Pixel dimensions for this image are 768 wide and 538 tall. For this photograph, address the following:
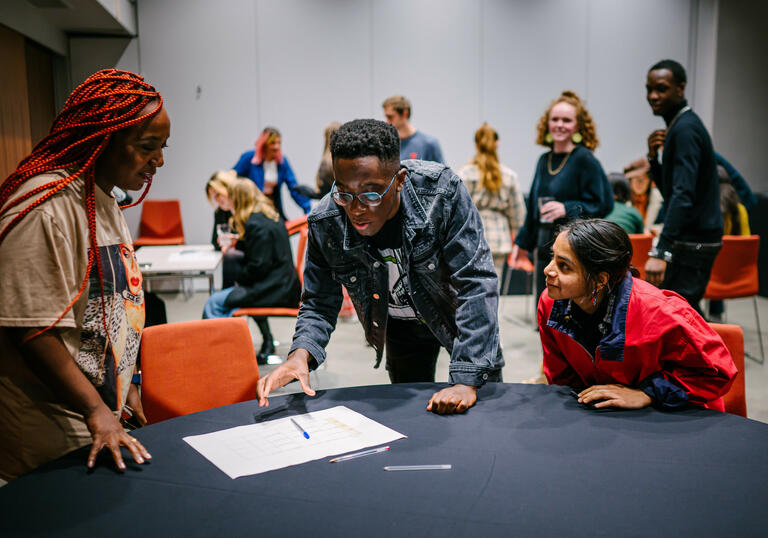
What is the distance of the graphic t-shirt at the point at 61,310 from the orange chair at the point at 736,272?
4.07 m

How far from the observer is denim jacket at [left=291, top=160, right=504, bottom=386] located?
1.72 metres

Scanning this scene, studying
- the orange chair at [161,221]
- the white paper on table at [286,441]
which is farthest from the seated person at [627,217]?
the orange chair at [161,221]

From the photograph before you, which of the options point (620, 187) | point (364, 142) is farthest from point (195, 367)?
point (620, 187)

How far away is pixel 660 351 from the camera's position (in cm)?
164

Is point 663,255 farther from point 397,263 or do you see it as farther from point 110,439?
Result: point 110,439

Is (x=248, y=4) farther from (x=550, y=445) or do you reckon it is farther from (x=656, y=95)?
(x=550, y=445)

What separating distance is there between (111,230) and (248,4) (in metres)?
6.34

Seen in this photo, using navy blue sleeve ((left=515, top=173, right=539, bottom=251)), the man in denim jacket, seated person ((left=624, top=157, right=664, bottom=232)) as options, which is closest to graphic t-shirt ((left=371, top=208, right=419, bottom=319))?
the man in denim jacket

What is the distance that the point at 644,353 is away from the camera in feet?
5.36

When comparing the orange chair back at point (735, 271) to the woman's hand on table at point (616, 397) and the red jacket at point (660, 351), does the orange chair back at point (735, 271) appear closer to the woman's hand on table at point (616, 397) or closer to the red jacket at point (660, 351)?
the red jacket at point (660, 351)

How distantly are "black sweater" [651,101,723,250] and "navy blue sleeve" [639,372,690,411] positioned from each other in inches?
71.3

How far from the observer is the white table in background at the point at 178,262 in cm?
394

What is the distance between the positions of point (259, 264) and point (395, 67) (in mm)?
4403

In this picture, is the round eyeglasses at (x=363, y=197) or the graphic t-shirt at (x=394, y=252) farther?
the graphic t-shirt at (x=394, y=252)
